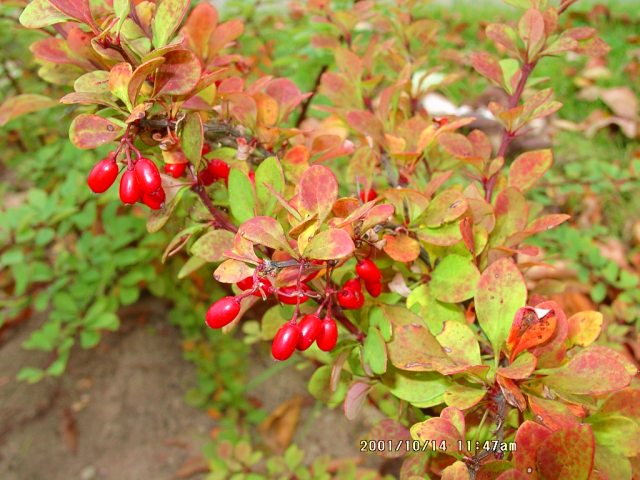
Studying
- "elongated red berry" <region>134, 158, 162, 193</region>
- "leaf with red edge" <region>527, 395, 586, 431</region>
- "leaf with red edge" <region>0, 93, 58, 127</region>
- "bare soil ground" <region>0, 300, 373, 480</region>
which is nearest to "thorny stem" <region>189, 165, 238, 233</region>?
"elongated red berry" <region>134, 158, 162, 193</region>

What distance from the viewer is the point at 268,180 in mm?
773

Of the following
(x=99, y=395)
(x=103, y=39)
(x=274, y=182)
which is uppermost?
(x=103, y=39)

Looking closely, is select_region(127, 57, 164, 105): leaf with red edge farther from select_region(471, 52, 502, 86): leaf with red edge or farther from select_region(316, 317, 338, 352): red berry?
select_region(471, 52, 502, 86): leaf with red edge

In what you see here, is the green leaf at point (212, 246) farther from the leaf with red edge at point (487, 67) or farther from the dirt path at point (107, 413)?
the dirt path at point (107, 413)

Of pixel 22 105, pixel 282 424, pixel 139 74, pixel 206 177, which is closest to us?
pixel 139 74

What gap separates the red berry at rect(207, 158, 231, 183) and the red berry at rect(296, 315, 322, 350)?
28 cm

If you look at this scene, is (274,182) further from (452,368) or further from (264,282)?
(452,368)

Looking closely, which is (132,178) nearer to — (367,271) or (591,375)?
(367,271)

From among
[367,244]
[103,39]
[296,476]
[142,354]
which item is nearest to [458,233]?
[367,244]

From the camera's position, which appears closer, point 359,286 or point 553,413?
point 553,413

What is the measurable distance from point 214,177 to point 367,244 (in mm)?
257

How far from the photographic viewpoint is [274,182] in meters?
0.77

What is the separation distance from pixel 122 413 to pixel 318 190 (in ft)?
5.28

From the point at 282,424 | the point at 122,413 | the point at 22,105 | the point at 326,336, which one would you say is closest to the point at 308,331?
the point at 326,336
